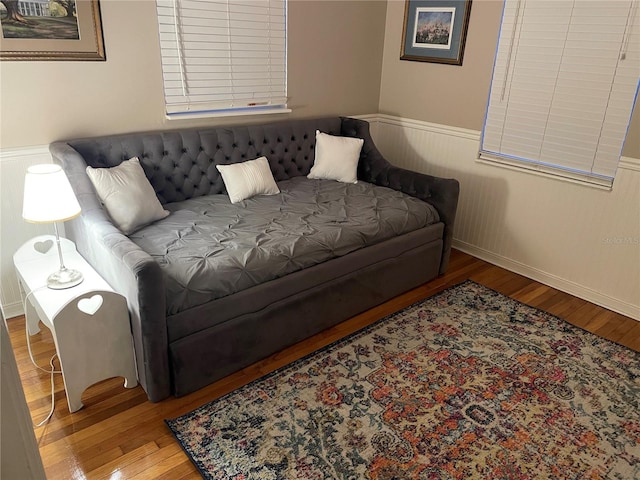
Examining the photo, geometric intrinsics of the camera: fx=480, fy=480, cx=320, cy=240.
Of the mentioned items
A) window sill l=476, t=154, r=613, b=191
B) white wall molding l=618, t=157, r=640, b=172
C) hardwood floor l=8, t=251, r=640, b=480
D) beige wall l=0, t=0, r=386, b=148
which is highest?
beige wall l=0, t=0, r=386, b=148

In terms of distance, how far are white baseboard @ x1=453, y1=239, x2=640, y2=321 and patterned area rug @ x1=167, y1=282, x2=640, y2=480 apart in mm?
426

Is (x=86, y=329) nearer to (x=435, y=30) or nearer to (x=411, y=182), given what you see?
(x=411, y=182)

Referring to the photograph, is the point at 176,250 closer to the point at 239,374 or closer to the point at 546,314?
the point at 239,374

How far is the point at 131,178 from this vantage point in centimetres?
259

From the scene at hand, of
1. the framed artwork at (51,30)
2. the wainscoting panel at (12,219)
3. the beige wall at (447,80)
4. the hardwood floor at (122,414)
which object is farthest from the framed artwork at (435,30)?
the wainscoting panel at (12,219)

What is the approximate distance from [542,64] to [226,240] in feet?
7.58

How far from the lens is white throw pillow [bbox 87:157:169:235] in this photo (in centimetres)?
247

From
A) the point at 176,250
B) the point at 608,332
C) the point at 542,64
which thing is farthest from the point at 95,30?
the point at 608,332

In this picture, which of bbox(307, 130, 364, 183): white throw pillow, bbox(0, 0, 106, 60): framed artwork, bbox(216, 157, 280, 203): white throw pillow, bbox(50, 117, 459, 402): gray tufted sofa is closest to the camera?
bbox(50, 117, 459, 402): gray tufted sofa

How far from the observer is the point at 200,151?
10.1 ft

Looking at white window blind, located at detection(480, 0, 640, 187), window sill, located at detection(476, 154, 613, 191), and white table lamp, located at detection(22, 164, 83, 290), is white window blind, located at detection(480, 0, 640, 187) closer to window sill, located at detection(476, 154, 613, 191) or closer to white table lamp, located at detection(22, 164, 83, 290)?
window sill, located at detection(476, 154, 613, 191)

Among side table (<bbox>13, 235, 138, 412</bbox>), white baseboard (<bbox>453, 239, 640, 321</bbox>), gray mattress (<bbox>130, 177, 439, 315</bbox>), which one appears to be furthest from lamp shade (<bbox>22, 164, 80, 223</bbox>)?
white baseboard (<bbox>453, 239, 640, 321</bbox>)

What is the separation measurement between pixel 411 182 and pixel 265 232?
1.32m

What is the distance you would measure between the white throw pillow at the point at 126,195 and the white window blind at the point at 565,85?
243 centimetres
